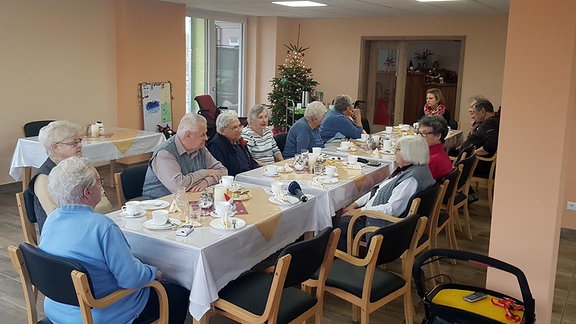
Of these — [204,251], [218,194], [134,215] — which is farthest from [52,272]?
[218,194]

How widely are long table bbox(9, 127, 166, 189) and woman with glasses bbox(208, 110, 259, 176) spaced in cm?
146

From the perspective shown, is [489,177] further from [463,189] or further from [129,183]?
[129,183]

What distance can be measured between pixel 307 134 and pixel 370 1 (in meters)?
2.68

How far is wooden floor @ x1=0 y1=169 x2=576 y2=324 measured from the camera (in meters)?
3.46

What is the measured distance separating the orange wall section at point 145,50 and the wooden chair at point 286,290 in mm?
5479

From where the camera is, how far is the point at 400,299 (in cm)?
375

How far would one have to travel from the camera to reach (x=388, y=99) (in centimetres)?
1061

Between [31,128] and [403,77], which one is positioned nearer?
[31,128]

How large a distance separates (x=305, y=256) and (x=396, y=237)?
2.11 ft

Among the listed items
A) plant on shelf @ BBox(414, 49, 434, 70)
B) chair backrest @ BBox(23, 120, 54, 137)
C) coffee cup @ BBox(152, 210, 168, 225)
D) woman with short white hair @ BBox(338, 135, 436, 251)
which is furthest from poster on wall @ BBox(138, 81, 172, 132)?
plant on shelf @ BBox(414, 49, 434, 70)

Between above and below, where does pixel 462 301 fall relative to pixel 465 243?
above

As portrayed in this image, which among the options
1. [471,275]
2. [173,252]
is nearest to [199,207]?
[173,252]

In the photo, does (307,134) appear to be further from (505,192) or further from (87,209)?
(87,209)

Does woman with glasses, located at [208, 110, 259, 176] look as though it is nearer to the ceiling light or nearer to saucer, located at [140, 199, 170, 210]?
saucer, located at [140, 199, 170, 210]
